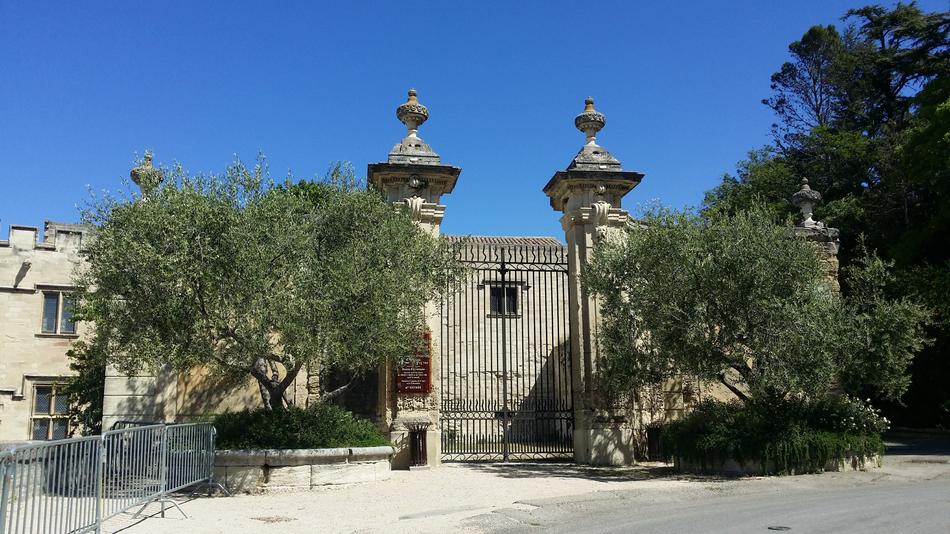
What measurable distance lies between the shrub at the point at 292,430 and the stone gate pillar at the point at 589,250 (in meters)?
4.43

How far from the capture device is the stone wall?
1950 cm

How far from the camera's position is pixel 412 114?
1440 centimetres

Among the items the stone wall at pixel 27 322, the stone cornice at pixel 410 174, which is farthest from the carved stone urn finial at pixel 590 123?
the stone wall at pixel 27 322

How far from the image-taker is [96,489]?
6953 millimetres

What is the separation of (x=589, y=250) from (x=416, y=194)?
144 inches

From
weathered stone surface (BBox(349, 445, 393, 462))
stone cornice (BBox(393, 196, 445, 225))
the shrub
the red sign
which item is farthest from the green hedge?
stone cornice (BBox(393, 196, 445, 225))

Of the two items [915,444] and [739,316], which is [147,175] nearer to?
[739,316]

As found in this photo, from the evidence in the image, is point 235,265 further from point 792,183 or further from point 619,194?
point 792,183

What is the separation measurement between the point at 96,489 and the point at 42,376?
50.7 feet

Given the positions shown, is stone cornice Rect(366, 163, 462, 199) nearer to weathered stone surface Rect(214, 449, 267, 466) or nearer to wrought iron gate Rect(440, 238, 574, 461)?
wrought iron gate Rect(440, 238, 574, 461)

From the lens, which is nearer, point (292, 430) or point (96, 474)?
point (96, 474)

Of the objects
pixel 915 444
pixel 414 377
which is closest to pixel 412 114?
pixel 414 377

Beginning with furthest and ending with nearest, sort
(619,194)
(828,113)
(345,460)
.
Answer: (828,113)
(619,194)
(345,460)

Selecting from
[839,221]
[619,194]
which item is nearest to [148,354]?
[619,194]
